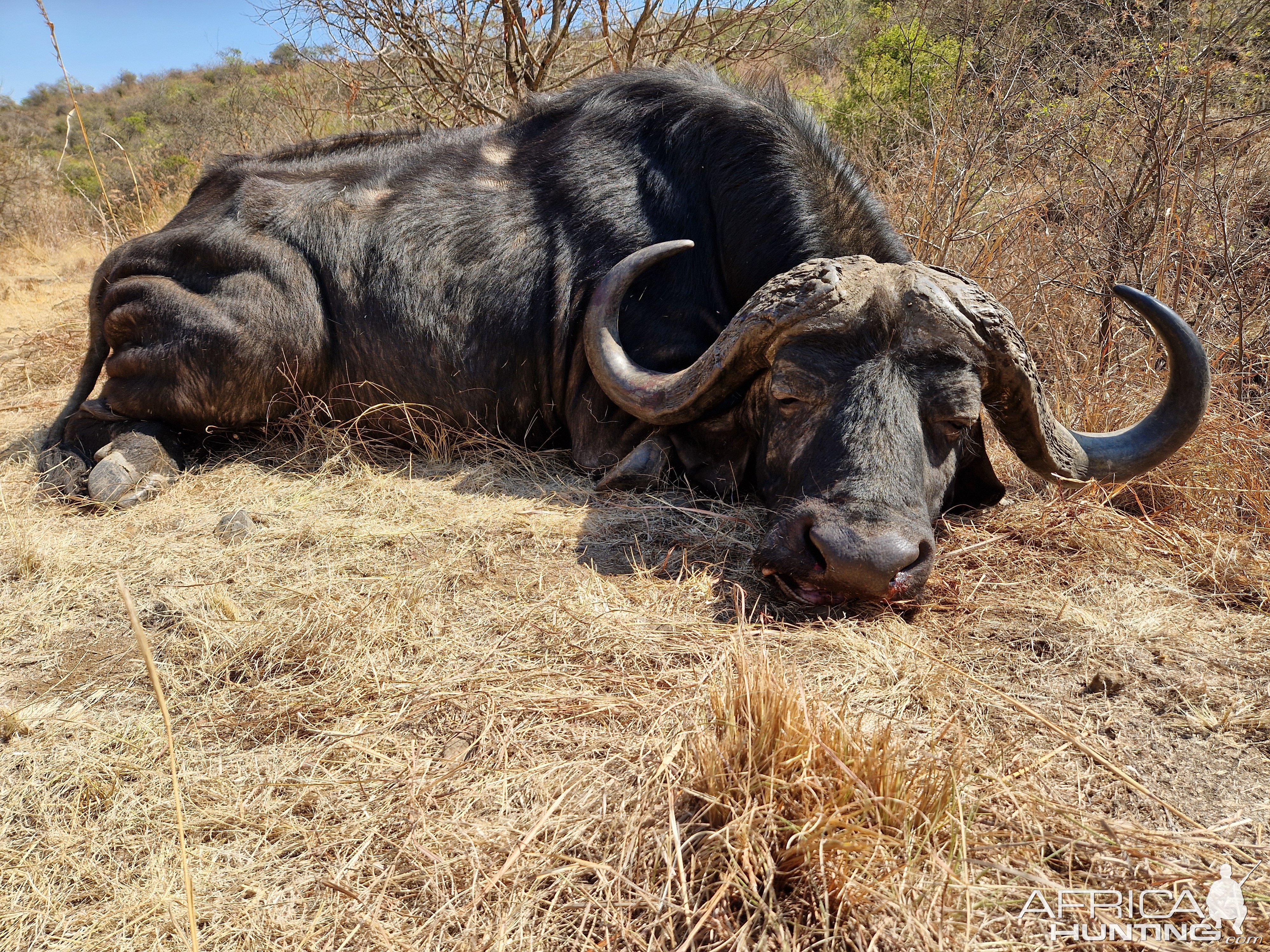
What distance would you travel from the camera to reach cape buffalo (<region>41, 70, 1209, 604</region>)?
293 centimetres

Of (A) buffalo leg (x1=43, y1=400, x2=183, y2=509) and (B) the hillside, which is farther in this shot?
(A) buffalo leg (x1=43, y1=400, x2=183, y2=509)

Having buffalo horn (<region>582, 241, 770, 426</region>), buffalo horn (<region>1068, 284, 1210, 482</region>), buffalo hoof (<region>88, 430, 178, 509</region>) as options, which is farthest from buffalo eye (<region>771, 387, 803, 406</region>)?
buffalo hoof (<region>88, 430, 178, 509</region>)

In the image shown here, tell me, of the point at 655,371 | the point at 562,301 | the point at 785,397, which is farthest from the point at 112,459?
the point at 785,397

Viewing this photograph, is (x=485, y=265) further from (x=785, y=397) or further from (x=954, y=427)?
(x=954, y=427)

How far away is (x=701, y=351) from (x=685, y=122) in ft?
3.73

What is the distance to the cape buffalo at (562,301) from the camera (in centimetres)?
293

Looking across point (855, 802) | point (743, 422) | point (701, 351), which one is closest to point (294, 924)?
point (855, 802)

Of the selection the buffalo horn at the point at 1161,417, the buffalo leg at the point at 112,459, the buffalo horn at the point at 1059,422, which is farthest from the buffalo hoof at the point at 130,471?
the buffalo horn at the point at 1161,417

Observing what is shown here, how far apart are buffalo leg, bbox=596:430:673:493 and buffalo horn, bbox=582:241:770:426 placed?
0.13 metres

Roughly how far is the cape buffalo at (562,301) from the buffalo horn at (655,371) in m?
0.01

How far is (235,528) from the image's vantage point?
116 inches

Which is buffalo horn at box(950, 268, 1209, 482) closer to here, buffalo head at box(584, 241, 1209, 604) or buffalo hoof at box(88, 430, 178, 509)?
buffalo head at box(584, 241, 1209, 604)

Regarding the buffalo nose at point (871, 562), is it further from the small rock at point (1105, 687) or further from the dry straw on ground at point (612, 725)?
the small rock at point (1105, 687)

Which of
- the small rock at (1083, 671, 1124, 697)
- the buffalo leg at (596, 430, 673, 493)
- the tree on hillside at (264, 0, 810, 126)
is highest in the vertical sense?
the tree on hillside at (264, 0, 810, 126)
